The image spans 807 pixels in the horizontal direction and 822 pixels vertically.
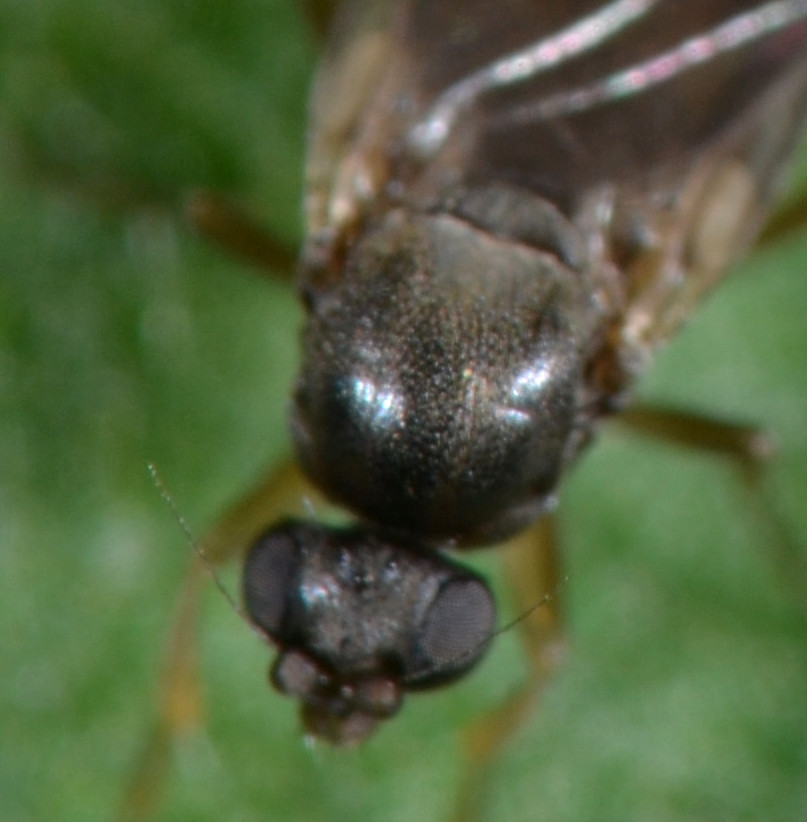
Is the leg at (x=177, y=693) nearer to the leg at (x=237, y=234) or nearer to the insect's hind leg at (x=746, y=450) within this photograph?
the leg at (x=237, y=234)

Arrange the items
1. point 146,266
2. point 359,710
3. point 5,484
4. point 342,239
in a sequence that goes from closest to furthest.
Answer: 1. point 359,710
2. point 342,239
3. point 5,484
4. point 146,266

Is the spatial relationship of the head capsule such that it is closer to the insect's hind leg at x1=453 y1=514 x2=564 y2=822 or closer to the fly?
the fly

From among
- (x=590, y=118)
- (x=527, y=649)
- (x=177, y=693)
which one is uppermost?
(x=590, y=118)

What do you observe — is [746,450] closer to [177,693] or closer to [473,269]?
[473,269]

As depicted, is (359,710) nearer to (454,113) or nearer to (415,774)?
(415,774)

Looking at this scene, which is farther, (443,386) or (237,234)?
(237,234)

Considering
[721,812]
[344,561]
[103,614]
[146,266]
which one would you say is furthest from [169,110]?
[721,812]

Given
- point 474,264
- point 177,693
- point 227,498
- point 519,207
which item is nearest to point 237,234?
point 227,498
